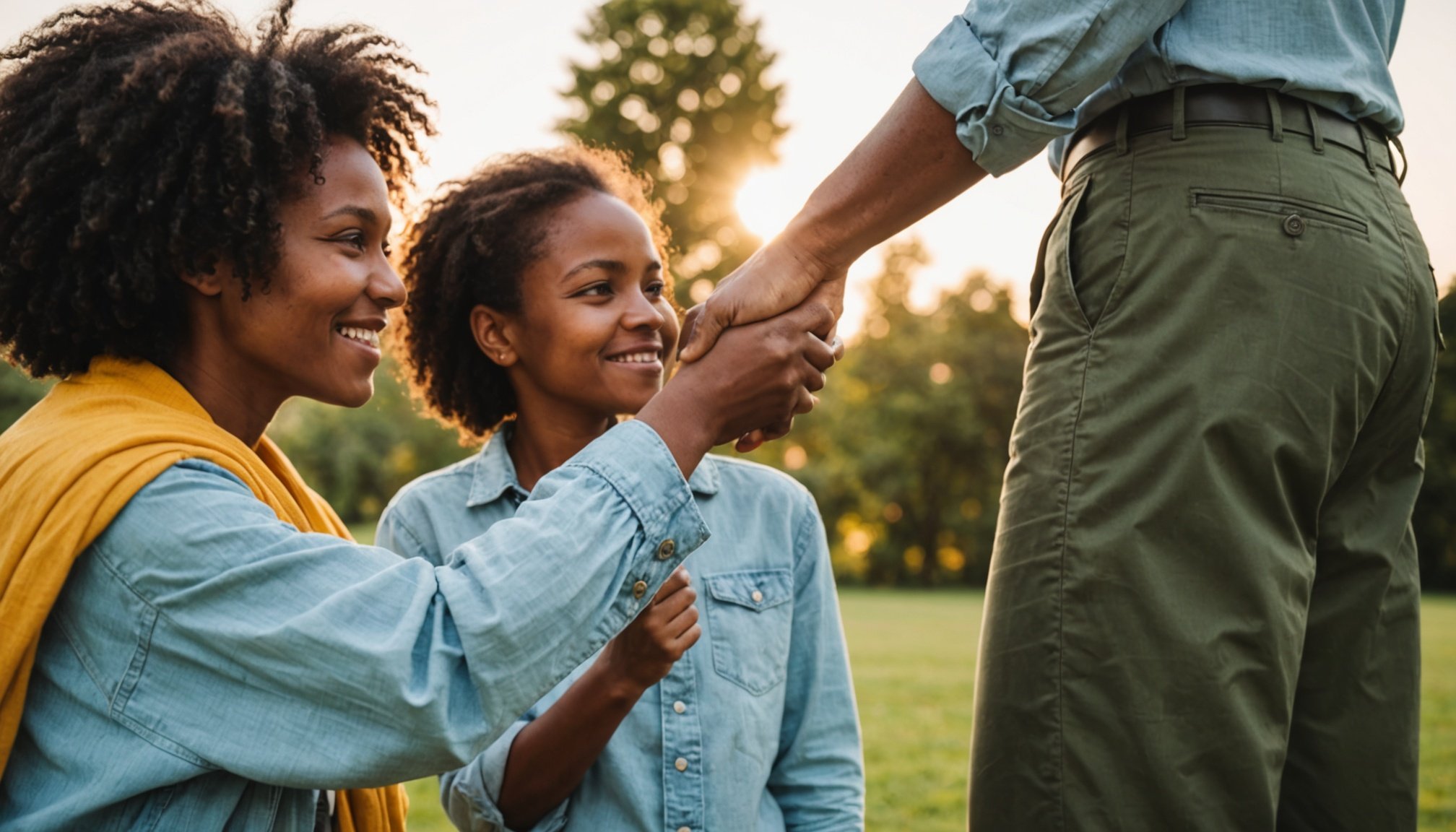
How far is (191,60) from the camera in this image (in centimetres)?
192

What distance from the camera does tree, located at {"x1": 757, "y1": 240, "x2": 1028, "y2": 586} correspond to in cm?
4328

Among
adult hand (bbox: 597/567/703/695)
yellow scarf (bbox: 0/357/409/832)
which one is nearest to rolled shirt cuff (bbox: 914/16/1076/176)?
adult hand (bbox: 597/567/703/695)

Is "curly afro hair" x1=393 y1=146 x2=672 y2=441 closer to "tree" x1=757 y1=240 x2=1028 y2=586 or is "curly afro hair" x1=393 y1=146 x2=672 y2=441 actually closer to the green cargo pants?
the green cargo pants

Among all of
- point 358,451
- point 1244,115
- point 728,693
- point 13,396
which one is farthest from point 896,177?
point 358,451

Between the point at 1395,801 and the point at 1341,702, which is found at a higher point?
the point at 1341,702

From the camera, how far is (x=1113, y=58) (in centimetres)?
180

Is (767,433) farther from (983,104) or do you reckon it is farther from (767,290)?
(983,104)

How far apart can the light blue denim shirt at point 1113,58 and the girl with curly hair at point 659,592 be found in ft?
2.56

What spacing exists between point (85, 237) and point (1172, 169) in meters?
1.79

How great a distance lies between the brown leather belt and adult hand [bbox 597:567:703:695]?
3.81 feet

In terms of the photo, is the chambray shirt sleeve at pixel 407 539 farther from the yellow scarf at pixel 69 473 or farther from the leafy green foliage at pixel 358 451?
the leafy green foliage at pixel 358 451

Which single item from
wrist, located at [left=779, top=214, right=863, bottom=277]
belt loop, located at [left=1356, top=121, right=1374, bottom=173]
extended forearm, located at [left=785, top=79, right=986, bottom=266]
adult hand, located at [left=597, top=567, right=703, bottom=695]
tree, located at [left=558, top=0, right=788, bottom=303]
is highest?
tree, located at [left=558, top=0, right=788, bottom=303]

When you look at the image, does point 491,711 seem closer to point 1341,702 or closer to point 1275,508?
point 1275,508

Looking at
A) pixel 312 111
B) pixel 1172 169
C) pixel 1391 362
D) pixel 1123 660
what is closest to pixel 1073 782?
pixel 1123 660
